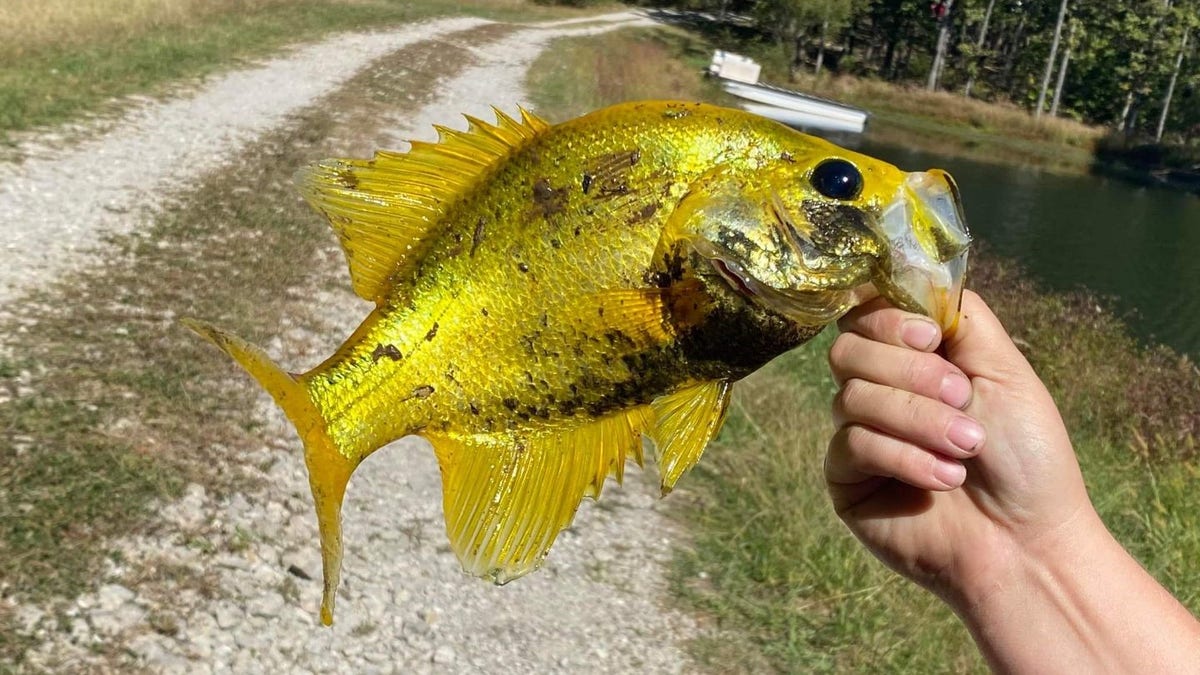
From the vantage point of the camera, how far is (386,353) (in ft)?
4.21

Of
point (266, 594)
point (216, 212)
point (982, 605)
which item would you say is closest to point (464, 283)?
point (982, 605)

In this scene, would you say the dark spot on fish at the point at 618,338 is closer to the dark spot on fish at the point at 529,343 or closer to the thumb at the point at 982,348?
the dark spot on fish at the point at 529,343

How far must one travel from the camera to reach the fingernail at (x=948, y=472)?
1762 millimetres

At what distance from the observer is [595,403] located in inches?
52.5

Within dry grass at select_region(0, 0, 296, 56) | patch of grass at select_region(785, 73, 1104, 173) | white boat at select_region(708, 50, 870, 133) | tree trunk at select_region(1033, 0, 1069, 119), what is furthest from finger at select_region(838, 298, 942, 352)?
tree trunk at select_region(1033, 0, 1069, 119)

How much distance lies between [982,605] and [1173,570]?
395cm

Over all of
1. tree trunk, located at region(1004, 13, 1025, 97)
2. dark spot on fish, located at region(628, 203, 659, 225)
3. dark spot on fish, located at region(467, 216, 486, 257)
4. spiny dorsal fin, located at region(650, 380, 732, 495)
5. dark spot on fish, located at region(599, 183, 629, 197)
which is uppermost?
dark spot on fish, located at region(599, 183, 629, 197)

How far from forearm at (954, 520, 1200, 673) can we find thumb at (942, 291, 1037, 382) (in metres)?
0.42

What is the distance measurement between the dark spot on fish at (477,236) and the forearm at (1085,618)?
1552mm

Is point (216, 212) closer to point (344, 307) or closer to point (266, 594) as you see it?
point (344, 307)

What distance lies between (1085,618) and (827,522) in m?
3.22

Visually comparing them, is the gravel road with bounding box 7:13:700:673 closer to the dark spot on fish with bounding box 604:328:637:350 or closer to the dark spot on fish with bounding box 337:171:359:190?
the dark spot on fish with bounding box 337:171:359:190

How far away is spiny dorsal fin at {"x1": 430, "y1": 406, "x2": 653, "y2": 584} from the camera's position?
132 cm

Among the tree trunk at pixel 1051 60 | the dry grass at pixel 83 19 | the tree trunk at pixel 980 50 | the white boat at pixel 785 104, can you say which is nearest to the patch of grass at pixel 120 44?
the dry grass at pixel 83 19
